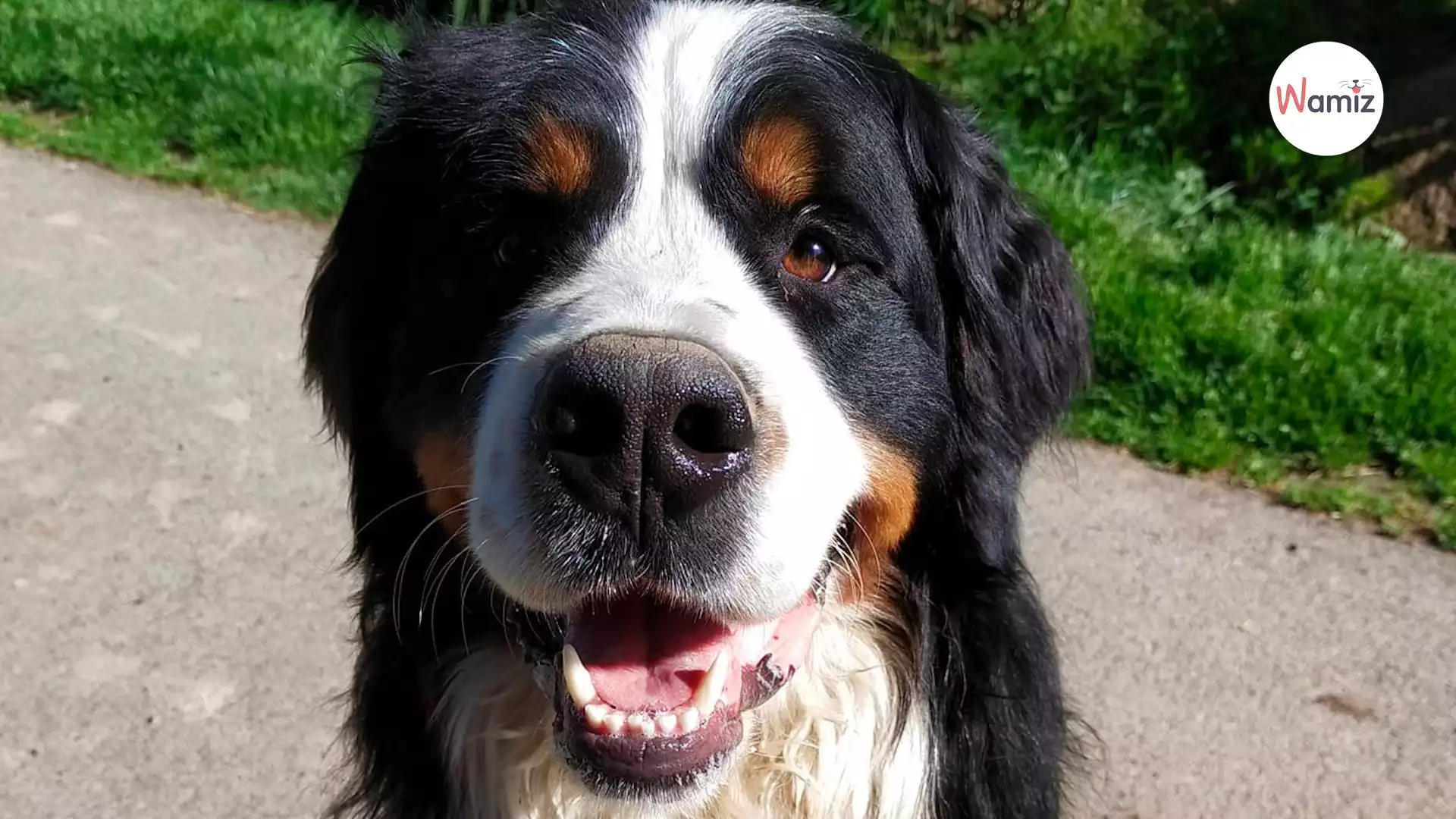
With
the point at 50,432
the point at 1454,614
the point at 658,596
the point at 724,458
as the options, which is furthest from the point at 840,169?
the point at 50,432

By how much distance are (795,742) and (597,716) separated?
0.52m

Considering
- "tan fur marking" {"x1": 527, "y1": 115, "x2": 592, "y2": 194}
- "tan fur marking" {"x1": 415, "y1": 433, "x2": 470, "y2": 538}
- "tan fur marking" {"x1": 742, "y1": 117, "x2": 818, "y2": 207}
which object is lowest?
"tan fur marking" {"x1": 415, "y1": 433, "x2": 470, "y2": 538}

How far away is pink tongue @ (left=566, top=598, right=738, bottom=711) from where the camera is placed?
86.2 inches

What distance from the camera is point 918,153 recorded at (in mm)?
2531

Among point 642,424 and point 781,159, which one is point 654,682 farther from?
point 781,159

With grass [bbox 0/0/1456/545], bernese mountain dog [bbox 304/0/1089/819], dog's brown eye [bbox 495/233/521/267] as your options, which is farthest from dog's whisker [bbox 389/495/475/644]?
grass [bbox 0/0/1456/545]

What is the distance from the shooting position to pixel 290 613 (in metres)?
4.08

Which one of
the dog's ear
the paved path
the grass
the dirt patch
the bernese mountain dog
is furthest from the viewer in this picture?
the dirt patch

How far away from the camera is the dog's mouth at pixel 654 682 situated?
6.90 feet

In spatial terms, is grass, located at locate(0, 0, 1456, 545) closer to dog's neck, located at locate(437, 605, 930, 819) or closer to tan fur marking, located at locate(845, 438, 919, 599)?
tan fur marking, located at locate(845, 438, 919, 599)

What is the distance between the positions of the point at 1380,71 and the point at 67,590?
693 cm

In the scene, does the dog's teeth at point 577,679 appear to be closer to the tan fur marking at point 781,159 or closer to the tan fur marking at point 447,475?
the tan fur marking at point 447,475

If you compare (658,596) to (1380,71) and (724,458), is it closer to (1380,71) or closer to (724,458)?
(724,458)

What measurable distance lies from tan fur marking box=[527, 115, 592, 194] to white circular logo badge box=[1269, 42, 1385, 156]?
5.40 meters
